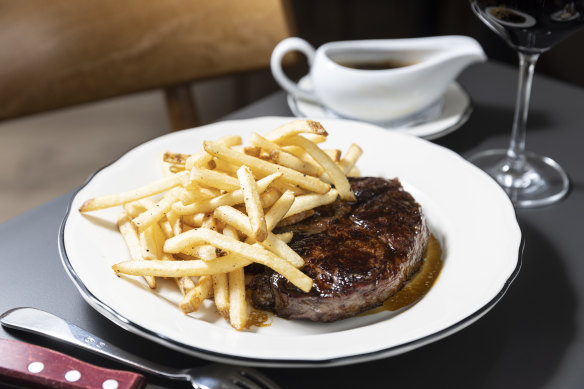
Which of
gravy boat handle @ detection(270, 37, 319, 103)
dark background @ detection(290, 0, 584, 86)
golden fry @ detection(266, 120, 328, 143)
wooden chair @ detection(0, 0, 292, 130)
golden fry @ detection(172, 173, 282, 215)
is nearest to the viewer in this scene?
golden fry @ detection(172, 173, 282, 215)

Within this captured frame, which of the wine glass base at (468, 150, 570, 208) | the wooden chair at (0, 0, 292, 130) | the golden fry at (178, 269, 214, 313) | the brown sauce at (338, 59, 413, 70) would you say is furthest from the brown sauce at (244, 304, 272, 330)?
the wooden chair at (0, 0, 292, 130)

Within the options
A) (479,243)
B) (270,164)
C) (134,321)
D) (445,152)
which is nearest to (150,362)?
(134,321)

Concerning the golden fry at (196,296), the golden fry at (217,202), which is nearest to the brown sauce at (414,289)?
the golden fry at (196,296)

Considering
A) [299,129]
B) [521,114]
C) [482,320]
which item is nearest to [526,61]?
[521,114]

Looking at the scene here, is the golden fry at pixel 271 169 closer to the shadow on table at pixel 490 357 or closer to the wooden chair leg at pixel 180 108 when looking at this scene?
the shadow on table at pixel 490 357

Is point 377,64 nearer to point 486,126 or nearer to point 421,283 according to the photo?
point 486,126

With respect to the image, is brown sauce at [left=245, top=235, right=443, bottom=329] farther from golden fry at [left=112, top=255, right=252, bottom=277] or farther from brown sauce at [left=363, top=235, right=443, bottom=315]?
golden fry at [left=112, top=255, right=252, bottom=277]
